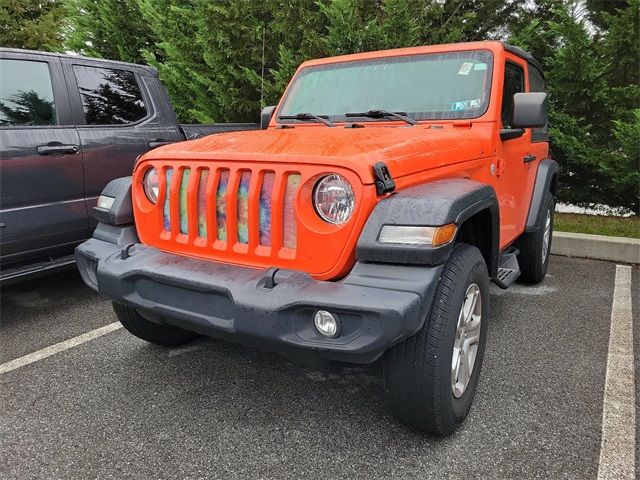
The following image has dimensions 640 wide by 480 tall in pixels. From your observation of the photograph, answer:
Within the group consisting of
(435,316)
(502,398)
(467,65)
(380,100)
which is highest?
(467,65)

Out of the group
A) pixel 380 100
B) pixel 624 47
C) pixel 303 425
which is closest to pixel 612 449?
pixel 303 425

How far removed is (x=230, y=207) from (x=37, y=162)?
217 cm

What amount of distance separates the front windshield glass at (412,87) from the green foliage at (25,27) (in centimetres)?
1444

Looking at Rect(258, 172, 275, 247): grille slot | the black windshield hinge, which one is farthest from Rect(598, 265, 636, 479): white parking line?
Rect(258, 172, 275, 247): grille slot

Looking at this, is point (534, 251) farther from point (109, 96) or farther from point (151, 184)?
point (109, 96)

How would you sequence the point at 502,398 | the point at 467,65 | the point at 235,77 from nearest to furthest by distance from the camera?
the point at 502,398, the point at 467,65, the point at 235,77

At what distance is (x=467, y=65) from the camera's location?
3262 mm

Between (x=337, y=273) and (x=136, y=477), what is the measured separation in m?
1.16

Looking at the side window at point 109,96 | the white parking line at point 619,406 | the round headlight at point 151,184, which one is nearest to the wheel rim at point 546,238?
the white parking line at point 619,406

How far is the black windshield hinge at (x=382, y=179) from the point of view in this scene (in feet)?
6.77

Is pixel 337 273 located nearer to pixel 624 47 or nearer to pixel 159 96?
pixel 159 96

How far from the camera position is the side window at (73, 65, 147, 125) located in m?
4.08

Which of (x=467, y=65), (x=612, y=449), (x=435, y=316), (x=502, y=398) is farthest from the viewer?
(x=467, y=65)

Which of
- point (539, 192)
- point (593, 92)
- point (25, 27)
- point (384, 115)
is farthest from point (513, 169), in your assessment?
point (25, 27)
